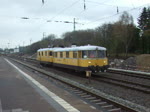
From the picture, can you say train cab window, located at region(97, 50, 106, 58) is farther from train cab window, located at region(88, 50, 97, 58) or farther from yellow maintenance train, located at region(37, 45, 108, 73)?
train cab window, located at region(88, 50, 97, 58)

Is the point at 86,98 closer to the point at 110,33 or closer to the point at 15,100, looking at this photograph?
the point at 15,100

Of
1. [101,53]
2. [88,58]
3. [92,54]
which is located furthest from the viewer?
[101,53]

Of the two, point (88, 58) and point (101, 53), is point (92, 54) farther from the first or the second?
point (101, 53)

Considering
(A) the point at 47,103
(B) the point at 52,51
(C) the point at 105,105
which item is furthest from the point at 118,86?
(B) the point at 52,51

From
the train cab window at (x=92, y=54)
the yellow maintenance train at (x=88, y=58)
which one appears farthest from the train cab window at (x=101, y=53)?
the train cab window at (x=92, y=54)

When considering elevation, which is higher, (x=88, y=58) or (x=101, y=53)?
(x=101, y=53)

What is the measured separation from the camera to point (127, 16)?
70062 millimetres

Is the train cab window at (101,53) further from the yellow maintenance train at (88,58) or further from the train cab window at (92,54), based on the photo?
the train cab window at (92,54)

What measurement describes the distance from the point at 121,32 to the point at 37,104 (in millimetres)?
60646

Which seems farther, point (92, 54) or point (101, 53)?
point (101, 53)

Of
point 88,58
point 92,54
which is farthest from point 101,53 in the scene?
point 88,58

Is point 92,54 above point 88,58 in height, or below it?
above

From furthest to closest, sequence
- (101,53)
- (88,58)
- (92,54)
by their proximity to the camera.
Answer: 1. (101,53)
2. (92,54)
3. (88,58)

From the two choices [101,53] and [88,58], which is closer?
[88,58]
